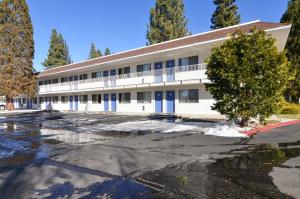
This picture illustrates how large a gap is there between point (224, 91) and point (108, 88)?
63.8 feet

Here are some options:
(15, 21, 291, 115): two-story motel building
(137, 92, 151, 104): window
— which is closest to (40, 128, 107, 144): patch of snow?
(15, 21, 291, 115): two-story motel building

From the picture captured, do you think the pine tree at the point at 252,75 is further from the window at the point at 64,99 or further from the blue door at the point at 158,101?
the window at the point at 64,99

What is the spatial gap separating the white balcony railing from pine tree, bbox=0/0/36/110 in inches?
362

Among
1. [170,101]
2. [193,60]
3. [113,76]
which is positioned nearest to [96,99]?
[113,76]

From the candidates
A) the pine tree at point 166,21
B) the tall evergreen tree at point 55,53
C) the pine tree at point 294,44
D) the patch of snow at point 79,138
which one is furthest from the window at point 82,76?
the tall evergreen tree at point 55,53

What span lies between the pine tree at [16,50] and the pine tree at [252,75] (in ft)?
125

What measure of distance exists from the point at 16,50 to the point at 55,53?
31727mm

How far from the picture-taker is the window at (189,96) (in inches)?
939

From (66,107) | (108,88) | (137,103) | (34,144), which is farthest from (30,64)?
(34,144)

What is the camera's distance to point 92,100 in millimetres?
36188

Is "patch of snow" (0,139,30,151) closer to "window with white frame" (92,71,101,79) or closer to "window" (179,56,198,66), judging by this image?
"window" (179,56,198,66)

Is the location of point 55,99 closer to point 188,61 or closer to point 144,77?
point 144,77

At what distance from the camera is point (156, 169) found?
6.74 m

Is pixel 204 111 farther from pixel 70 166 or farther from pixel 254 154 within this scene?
pixel 70 166
